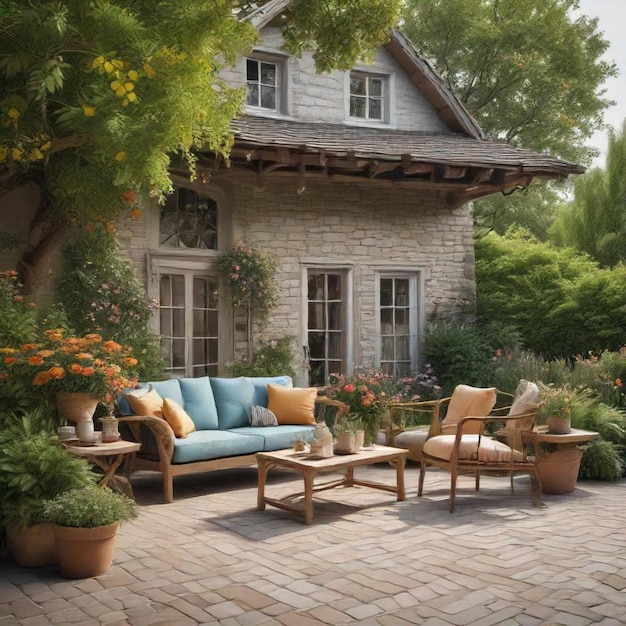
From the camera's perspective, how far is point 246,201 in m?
10.1

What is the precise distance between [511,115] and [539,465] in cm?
1245

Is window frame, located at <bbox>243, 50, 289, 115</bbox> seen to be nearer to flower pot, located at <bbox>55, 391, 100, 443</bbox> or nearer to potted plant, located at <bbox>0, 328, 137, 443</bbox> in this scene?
potted plant, located at <bbox>0, 328, 137, 443</bbox>

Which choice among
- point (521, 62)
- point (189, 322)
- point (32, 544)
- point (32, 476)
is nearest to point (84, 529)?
→ point (32, 544)

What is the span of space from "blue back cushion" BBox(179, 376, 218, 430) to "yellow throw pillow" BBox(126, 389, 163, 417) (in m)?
0.56

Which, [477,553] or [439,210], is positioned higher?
[439,210]

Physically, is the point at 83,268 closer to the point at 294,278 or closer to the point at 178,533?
the point at 294,278

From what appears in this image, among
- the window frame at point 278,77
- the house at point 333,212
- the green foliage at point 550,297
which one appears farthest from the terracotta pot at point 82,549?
the green foliage at point 550,297

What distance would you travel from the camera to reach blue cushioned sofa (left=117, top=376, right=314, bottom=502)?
6.79 meters

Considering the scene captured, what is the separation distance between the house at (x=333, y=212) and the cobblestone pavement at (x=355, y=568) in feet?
12.4

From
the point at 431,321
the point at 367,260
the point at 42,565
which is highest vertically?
the point at 367,260

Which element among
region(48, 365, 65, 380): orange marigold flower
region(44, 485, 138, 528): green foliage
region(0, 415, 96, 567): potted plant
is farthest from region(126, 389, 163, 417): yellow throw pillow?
region(44, 485, 138, 528): green foliage

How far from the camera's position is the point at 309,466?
19.4ft

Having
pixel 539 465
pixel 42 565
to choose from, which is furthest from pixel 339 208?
pixel 42 565

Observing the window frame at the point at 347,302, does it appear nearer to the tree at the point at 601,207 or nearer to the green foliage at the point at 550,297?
the green foliage at the point at 550,297
